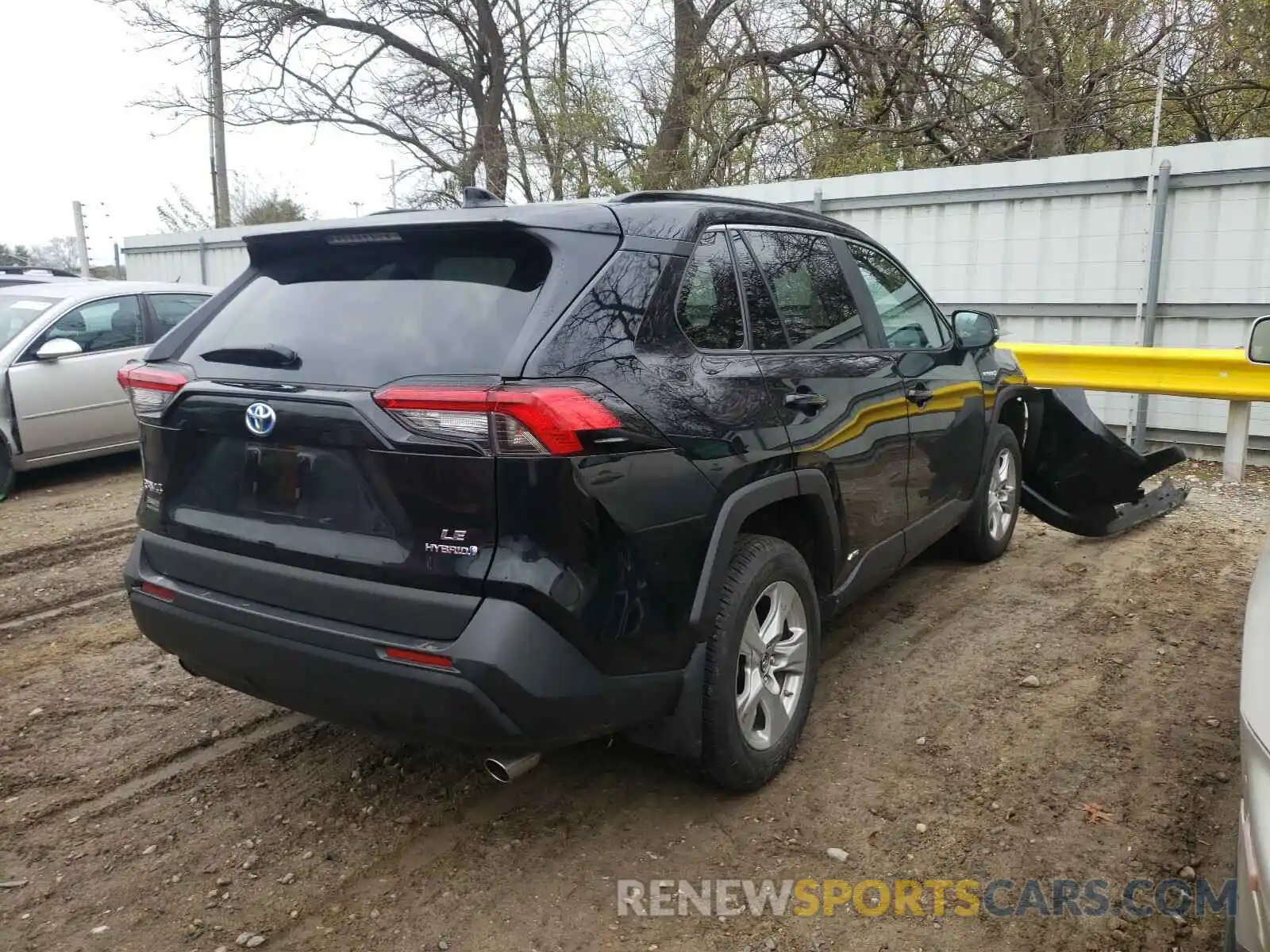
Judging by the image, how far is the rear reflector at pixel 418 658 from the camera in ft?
7.74

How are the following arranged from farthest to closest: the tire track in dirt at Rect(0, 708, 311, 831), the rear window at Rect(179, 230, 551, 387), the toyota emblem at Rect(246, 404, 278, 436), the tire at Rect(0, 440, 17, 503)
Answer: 1. the tire at Rect(0, 440, 17, 503)
2. the tire track in dirt at Rect(0, 708, 311, 831)
3. the toyota emblem at Rect(246, 404, 278, 436)
4. the rear window at Rect(179, 230, 551, 387)

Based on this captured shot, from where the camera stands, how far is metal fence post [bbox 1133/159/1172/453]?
25.0 feet

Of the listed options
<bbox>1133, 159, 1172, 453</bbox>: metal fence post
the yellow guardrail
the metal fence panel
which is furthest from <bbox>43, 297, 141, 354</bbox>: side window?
<bbox>1133, 159, 1172, 453</bbox>: metal fence post

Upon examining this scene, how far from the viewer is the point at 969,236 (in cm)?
871

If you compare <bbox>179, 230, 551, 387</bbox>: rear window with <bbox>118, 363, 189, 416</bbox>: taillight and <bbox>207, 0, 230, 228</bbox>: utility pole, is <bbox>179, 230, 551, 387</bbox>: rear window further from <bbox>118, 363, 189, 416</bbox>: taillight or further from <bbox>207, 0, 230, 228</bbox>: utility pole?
<bbox>207, 0, 230, 228</bbox>: utility pole

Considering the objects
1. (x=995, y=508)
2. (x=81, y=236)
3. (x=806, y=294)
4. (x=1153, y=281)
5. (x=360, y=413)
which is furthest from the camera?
(x=81, y=236)

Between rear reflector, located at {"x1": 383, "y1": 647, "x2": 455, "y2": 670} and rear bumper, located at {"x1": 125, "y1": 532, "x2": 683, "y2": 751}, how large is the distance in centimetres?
1

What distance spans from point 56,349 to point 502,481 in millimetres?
6554

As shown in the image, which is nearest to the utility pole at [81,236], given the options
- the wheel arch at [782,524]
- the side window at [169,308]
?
the side window at [169,308]

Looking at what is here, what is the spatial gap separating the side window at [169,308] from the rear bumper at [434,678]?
6.36 meters

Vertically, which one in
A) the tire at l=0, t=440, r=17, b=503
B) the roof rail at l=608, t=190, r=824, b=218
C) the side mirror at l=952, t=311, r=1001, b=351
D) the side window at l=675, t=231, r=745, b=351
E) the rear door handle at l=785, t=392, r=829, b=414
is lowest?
the tire at l=0, t=440, r=17, b=503

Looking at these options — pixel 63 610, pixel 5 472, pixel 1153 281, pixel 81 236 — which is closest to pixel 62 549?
pixel 63 610

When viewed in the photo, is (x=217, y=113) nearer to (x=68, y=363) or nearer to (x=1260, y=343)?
(x=68, y=363)

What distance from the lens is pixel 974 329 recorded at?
16.2ft
